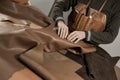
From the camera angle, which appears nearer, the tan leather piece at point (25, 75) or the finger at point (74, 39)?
the tan leather piece at point (25, 75)

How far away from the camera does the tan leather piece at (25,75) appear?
84 cm

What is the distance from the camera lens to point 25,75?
865 millimetres

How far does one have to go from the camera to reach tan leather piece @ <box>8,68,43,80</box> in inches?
33.3

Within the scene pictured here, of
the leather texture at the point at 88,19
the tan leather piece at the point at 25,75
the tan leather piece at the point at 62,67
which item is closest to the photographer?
the tan leather piece at the point at 25,75

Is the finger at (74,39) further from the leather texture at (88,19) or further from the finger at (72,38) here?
the leather texture at (88,19)

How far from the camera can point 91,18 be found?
1.44 m

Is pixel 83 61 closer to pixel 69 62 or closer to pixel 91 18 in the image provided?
pixel 69 62

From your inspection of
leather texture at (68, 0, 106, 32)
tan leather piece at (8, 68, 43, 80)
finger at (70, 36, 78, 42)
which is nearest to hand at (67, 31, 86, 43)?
finger at (70, 36, 78, 42)

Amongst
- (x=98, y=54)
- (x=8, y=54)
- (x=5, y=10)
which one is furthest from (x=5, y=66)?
(x=98, y=54)

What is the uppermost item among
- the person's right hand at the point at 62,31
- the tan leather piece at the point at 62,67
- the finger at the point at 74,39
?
the person's right hand at the point at 62,31

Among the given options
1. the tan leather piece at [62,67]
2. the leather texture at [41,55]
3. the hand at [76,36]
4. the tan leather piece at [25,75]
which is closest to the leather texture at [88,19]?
the hand at [76,36]

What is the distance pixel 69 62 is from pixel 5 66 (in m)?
0.34

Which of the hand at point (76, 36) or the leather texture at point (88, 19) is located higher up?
the leather texture at point (88, 19)

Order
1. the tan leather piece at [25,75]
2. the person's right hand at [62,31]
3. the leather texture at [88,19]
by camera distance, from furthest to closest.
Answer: the leather texture at [88,19] → the person's right hand at [62,31] → the tan leather piece at [25,75]
